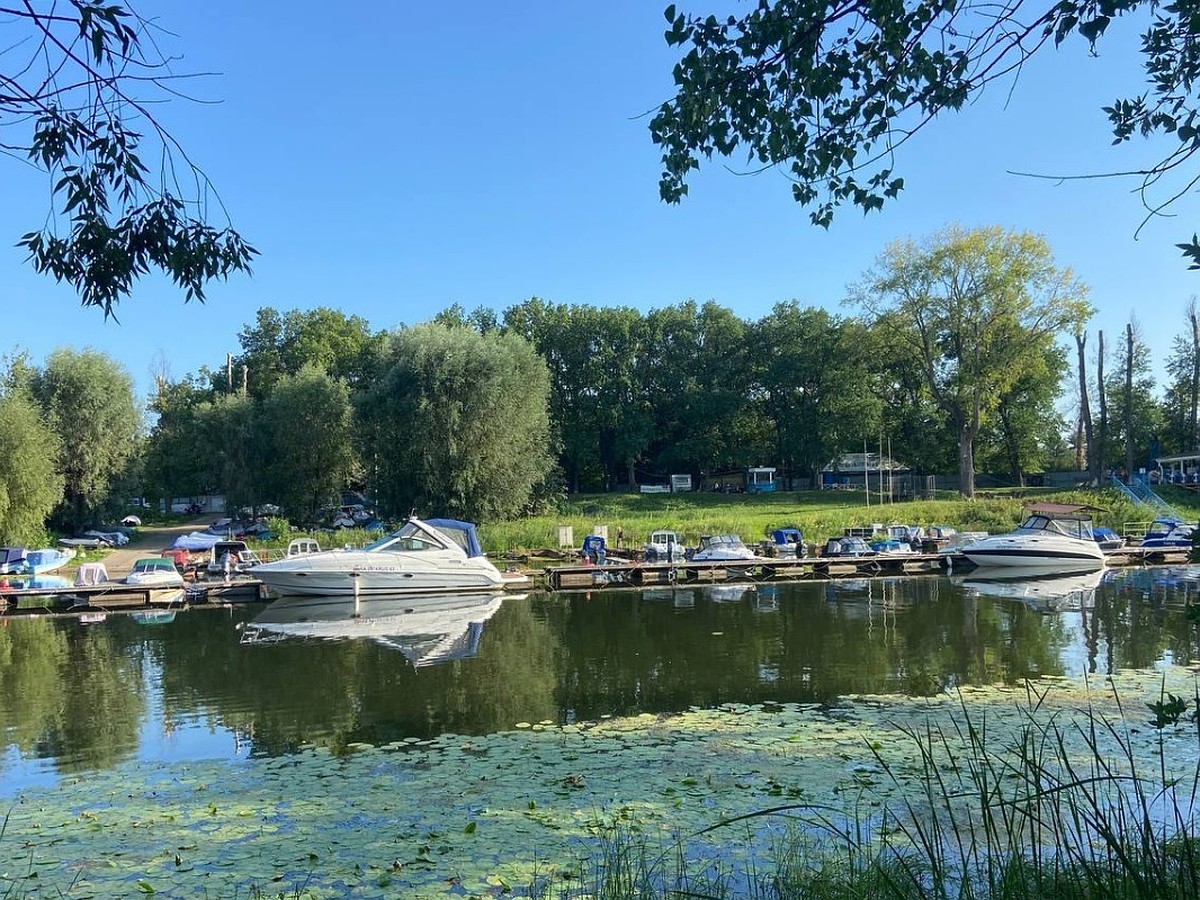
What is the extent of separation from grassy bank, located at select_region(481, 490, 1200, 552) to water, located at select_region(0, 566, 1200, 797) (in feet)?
41.5

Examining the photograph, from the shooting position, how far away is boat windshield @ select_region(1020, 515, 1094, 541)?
3294cm

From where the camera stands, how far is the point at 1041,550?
31578mm

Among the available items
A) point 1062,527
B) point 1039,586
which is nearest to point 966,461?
point 1062,527

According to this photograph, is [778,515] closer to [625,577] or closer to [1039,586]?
[625,577]

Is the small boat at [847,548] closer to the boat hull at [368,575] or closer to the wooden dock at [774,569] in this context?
the wooden dock at [774,569]

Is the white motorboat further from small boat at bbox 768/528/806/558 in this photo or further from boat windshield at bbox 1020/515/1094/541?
small boat at bbox 768/528/806/558

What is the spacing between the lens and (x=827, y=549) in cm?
3641

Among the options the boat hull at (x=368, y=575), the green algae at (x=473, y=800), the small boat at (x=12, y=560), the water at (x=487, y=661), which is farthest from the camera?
the small boat at (x=12, y=560)

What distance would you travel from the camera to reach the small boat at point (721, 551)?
3322 centimetres

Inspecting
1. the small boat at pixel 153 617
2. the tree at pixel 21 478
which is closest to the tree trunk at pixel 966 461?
the small boat at pixel 153 617

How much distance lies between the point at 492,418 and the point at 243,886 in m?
36.0

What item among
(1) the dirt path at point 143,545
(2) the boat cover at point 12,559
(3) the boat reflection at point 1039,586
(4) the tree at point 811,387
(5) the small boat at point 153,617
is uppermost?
(4) the tree at point 811,387

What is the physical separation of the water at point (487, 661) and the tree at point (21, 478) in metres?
11.8

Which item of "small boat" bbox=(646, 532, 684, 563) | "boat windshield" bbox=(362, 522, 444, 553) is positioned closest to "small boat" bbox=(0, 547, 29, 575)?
"boat windshield" bbox=(362, 522, 444, 553)
